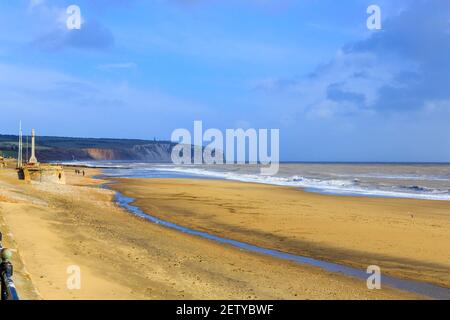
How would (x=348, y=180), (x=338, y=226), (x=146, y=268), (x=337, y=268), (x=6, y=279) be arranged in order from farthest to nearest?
(x=348, y=180)
(x=338, y=226)
(x=337, y=268)
(x=146, y=268)
(x=6, y=279)

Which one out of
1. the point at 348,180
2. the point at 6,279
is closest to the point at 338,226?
the point at 6,279

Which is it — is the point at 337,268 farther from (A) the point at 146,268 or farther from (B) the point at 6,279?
(B) the point at 6,279

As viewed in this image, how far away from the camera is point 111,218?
19.2 metres

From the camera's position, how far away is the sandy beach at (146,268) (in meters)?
8.41

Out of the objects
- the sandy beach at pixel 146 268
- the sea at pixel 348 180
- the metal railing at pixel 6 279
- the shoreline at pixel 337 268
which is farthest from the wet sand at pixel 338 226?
the metal railing at pixel 6 279

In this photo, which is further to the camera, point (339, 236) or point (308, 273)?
point (339, 236)

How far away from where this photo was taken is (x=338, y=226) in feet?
60.7

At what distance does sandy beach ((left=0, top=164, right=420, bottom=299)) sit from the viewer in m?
8.41

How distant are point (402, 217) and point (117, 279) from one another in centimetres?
1569

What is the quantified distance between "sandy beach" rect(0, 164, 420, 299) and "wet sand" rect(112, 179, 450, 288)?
Result: 1.97 metres

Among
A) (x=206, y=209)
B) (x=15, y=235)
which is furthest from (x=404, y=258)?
(x=206, y=209)

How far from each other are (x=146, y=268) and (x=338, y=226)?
1023 cm
